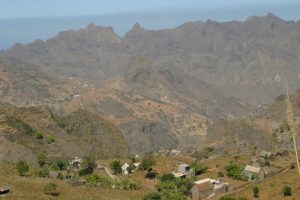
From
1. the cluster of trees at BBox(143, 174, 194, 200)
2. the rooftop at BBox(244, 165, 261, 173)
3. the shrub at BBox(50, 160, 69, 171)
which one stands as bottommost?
the rooftop at BBox(244, 165, 261, 173)

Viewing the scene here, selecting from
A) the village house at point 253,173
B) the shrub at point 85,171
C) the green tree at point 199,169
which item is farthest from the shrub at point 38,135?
the village house at point 253,173

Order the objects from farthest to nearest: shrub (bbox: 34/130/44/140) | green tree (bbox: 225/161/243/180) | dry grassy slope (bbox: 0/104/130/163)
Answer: shrub (bbox: 34/130/44/140) < dry grassy slope (bbox: 0/104/130/163) < green tree (bbox: 225/161/243/180)

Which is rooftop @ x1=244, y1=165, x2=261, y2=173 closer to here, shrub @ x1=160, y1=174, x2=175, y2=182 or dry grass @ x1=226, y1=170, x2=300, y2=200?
A: dry grass @ x1=226, y1=170, x2=300, y2=200

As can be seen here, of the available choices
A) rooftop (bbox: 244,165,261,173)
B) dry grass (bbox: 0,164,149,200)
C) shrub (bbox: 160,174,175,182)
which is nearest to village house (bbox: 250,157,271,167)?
rooftop (bbox: 244,165,261,173)

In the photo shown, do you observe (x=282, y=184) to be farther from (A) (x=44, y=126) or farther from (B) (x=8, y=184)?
(A) (x=44, y=126)

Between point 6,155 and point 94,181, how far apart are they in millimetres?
33546

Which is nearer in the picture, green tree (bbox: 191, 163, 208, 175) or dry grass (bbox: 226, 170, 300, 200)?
dry grass (bbox: 226, 170, 300, 200)

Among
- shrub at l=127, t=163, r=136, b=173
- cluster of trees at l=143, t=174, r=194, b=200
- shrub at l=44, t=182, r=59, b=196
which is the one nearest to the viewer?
shrub at l=44, t=182, r=59, b=196

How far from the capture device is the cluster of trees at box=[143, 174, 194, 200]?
216ft

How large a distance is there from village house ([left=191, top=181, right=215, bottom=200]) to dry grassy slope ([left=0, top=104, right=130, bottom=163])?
1666 inches

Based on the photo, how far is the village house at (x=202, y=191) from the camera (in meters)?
75.4

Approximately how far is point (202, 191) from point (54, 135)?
67.5 m

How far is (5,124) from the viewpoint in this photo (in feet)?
384

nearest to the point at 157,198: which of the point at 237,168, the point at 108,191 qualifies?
the point at 108,191
